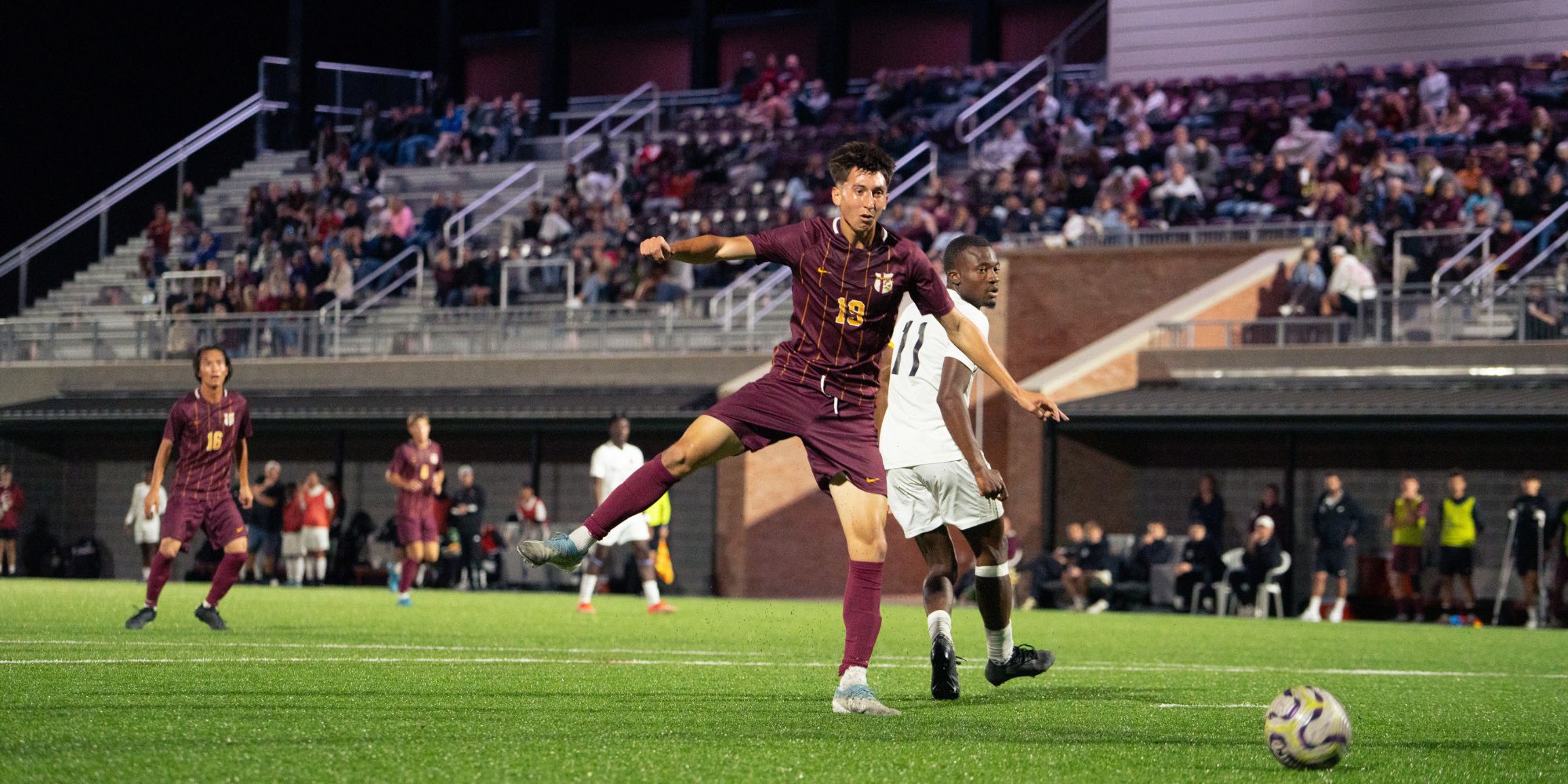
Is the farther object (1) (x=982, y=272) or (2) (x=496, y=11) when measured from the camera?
(2) (x=496, y=11)

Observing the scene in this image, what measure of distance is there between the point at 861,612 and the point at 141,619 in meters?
7.72

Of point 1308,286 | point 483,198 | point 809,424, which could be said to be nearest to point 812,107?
point 483,198

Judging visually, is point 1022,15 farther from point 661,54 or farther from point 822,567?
point 822,567

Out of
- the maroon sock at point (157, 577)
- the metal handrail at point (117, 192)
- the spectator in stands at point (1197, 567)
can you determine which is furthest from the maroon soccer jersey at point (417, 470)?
the metal handrail at point (117, 192)

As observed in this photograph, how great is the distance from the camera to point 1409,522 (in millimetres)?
23016

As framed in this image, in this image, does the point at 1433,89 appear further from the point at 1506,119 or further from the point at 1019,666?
the point at 1019,666

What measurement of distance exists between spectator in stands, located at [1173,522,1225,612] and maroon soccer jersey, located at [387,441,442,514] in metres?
9.00

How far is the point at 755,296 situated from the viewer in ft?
89.9

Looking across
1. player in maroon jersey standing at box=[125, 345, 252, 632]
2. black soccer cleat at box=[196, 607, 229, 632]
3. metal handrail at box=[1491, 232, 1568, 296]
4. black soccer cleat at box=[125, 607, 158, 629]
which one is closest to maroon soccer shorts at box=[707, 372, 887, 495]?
player in maroon jersey standing at box=[125, 345, 252, 632]

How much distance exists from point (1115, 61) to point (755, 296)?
10831 millimetres

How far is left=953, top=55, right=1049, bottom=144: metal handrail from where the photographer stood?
31547mm

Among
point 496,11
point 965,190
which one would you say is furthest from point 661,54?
point 965,190

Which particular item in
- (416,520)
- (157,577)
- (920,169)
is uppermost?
(920,169)

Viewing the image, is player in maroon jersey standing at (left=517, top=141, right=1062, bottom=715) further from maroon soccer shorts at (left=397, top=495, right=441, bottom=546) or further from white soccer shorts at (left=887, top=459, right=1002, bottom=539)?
maroon soccer shorts at (left=397, top=495, right=441, bottom=546)
